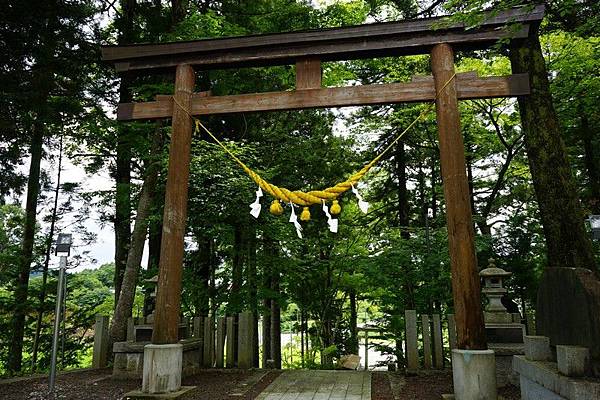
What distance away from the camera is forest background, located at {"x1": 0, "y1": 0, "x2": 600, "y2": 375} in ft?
25.5

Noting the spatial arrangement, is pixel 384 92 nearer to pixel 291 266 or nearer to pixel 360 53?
pixel 360 53

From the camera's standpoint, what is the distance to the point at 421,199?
12.1 m

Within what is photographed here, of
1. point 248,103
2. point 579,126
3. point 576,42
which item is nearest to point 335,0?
point 576,42

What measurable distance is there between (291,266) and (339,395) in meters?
3.96

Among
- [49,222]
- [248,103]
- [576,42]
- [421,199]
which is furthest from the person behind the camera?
[421,199]

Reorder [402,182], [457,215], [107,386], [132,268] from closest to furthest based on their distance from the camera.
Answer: [457,215] → [107,386] → [132,268] → [402,182]

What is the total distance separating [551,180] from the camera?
4516mm

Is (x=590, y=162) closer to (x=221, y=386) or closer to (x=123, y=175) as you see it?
(x=221, y=386)

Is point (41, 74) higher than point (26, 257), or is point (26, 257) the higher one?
point (41, 74)

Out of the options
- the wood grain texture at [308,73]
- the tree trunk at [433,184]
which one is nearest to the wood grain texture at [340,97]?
the wood grain texture at [308,73]

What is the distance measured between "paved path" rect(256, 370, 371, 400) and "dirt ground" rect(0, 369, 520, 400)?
0.13 metres

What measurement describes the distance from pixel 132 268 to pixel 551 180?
7440 millimetres

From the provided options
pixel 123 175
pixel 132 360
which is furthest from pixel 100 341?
pixel 123 175

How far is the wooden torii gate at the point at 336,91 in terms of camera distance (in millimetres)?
4312
